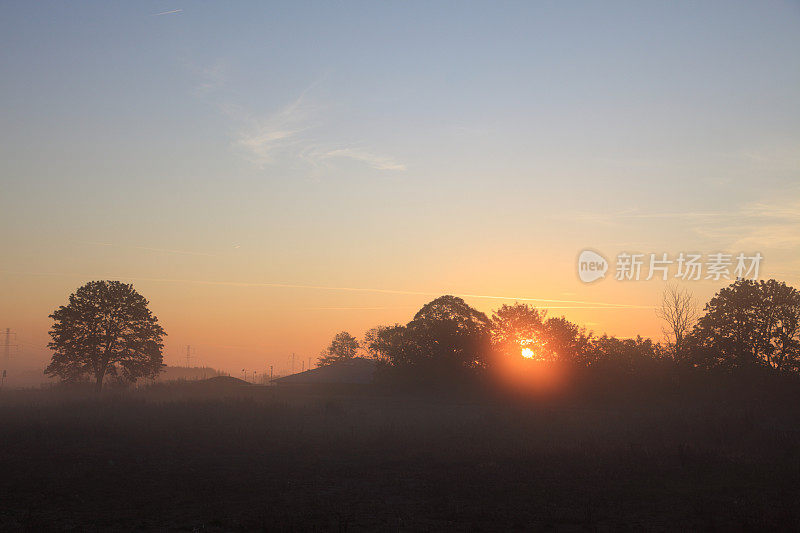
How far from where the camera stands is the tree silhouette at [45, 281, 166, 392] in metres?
58.8

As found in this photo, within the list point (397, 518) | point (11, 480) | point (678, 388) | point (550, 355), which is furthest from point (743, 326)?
point (11, 480)

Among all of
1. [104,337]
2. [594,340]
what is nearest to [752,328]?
[594,340]

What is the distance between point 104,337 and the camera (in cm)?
6016

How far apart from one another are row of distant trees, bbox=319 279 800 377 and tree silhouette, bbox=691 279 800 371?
78mm

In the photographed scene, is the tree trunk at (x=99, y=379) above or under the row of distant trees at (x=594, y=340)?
under

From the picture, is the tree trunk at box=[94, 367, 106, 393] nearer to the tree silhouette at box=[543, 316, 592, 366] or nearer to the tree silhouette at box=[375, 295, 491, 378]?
the tree silhouette at box=[375, 295, 491, 378]

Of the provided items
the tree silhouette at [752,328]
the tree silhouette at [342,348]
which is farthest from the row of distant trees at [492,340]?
the tree silhouette at [342,348]

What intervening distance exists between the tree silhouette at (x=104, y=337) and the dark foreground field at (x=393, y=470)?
54.7 ft

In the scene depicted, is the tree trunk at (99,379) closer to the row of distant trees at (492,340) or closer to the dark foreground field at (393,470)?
the row of distant trees at (492,340)

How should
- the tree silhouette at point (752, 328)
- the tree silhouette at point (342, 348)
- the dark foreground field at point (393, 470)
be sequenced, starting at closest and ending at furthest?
1. the dark foreground field at point (393, 470)
2. the tree silhouette at point (752, 328)
3. the tree silhouette at point (342, 348)

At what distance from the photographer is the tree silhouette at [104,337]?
5875cm

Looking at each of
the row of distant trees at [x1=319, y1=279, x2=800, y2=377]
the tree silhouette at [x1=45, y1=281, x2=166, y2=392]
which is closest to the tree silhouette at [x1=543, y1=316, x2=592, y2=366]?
the row of distant trees at [x1=319, y1=279, x2=800, y2=377]

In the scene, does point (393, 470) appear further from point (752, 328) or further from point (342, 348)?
point (342, 348)

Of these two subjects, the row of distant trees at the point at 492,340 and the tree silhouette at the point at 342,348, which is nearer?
the row of distant trees at the point at 492,340
